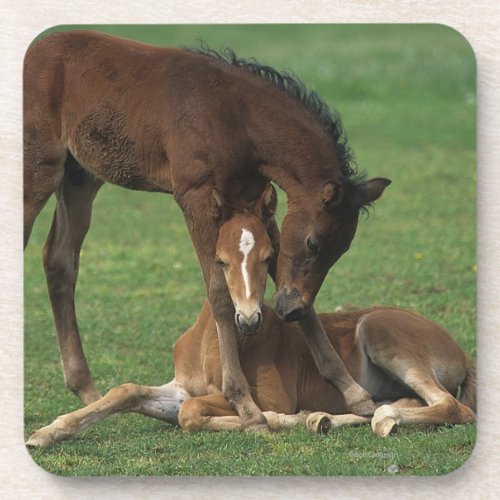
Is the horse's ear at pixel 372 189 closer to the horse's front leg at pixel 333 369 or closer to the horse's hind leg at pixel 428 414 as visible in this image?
the horse's front leg at pixel 333 369

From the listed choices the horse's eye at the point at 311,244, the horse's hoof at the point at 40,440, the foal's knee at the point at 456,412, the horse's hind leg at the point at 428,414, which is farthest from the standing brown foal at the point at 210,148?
the horse's hoof at the point at 40,440

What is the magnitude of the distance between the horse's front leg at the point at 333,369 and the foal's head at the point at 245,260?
605 mm

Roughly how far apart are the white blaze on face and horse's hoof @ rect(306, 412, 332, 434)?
0.78 metres

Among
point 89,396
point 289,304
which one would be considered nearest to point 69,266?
point 89,396

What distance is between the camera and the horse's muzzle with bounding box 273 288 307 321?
21.4ft

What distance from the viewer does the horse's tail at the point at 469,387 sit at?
6.96m

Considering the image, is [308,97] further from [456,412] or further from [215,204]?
[456,412]

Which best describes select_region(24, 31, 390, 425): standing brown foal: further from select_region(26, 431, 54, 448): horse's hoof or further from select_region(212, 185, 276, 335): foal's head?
select_region(26, 431, 54, 448): horse's hoof

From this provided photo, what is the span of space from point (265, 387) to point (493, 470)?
1.18 meters

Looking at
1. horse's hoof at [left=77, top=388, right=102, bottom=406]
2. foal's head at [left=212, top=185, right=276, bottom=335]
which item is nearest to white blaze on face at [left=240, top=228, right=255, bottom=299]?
foal's head at [left=212, top=185, right=276, bottom=335]

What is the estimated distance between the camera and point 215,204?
6.57 m

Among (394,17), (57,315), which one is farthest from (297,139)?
(57,315)

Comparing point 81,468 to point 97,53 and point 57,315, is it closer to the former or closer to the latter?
point 57,315

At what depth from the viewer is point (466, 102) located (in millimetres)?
6941
